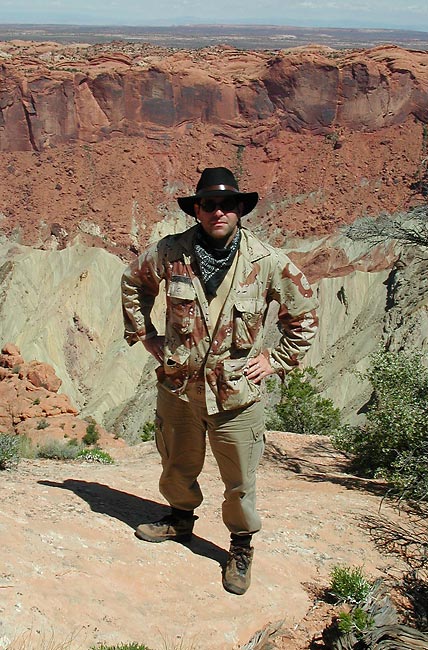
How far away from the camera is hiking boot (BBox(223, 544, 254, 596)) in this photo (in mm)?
4543

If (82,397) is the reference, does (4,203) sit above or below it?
above

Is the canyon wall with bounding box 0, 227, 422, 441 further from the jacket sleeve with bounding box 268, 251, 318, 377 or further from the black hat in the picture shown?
the black hat

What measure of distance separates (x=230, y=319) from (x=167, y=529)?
1.69 m

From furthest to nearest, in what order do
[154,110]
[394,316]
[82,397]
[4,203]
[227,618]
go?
[154,110]
[4,203]
[82,397]
[394,316]
[227,618]

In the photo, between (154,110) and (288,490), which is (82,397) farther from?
(288,490)

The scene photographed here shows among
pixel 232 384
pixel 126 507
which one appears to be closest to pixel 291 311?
pixel 232 384

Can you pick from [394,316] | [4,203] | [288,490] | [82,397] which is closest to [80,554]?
[288,490]

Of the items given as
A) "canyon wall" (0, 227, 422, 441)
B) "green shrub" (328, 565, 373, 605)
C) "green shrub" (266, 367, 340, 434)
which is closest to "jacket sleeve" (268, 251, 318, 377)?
"green shrub" (328, 565, 373, 605)

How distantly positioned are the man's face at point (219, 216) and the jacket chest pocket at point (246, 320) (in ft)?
1.20

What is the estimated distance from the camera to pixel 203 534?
17.6 ft

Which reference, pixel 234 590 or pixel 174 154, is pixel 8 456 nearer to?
pixel 234 590

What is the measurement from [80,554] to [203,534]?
3.49 feet

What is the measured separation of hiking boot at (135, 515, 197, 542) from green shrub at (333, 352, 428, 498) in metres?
2.85

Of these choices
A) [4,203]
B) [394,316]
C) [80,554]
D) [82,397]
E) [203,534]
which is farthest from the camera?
[4,203]
